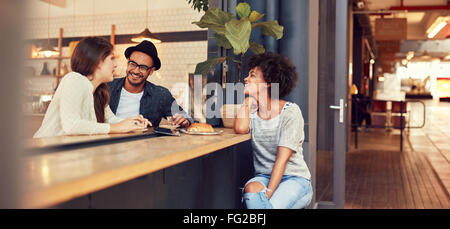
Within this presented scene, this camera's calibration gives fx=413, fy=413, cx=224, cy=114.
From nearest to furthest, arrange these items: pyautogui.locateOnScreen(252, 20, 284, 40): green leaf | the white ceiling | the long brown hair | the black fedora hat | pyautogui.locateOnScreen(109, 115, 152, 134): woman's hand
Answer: pyautogui.locateOnScreen(109, 115, 152, 134): woman's hand → the long brown hair → pyautogui.locateOnScreen(252, 20, 284, 40): green leaf → the black fedora hat → the white ceiling

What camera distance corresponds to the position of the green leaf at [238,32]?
234cm

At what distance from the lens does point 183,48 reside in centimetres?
347

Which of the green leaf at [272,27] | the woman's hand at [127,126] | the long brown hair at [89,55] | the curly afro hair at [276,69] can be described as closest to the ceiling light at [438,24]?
the green leaf at [272,27]

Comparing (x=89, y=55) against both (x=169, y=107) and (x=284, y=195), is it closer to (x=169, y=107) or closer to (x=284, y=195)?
(x=169, y=107)

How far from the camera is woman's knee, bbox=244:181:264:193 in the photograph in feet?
7.07

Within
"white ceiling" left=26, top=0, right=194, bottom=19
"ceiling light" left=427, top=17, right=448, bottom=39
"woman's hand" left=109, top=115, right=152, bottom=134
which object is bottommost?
"woman's hand" left=109, top=115, right=152, bottom=134

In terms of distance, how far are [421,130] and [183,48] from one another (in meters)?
10.6

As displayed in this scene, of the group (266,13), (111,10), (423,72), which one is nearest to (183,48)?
(266,13)

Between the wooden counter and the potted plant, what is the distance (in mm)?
954

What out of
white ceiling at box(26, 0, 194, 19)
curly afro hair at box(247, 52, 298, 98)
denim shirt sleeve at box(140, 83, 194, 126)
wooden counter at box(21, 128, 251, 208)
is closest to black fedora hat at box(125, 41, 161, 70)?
denim shirt sleeve at box(140, 83, 194, 126)

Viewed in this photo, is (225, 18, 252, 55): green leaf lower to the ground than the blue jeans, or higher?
higher

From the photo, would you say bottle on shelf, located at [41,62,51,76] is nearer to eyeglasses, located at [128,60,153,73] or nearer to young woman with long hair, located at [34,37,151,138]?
eyeglasses, located at [128,60,153,73]

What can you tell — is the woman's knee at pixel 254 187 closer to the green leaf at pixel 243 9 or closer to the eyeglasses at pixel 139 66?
the green leaf at pixel 243 9

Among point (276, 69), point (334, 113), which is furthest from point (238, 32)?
point (334, 113)
